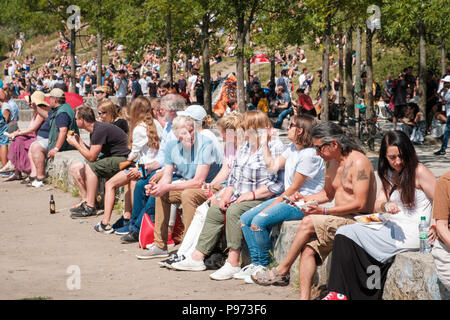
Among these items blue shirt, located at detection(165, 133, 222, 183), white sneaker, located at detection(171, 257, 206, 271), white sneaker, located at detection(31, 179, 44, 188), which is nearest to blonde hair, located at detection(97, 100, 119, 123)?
blue shirt, located at detection(165, 133, 222, 183)

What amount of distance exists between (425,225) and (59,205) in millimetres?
6756

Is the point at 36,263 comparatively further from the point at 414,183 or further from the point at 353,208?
the point at 414,183

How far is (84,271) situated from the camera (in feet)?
22.5

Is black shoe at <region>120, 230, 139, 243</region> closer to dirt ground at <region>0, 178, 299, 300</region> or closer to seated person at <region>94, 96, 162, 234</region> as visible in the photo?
dirt ground at <region>0, 178, 299, 300</region>

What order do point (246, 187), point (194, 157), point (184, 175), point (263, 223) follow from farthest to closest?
point (184, 175) → point (194, 157) → point (246, 187) → point (263, 223)

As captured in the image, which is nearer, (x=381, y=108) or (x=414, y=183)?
(x=414, y=183)

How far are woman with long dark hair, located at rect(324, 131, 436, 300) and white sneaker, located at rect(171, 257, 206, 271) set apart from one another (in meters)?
1.93

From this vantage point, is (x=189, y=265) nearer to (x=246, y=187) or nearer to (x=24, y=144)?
(x=246, y=187)

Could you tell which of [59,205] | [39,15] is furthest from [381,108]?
[59,205]

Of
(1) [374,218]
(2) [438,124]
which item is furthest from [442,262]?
(2) [438,124]

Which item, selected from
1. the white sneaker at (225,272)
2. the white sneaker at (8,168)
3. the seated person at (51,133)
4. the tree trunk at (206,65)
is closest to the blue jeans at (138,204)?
the white sneaker at (225,272)

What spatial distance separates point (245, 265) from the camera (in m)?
6.83

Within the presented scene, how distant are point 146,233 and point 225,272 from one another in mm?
1594
